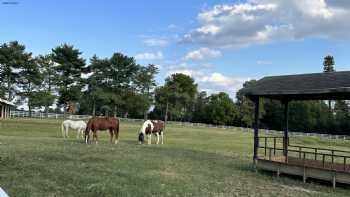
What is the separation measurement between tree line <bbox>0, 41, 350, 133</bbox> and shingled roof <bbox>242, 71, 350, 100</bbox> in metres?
47.8

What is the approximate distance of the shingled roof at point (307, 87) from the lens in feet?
44.8

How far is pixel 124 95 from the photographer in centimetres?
9000

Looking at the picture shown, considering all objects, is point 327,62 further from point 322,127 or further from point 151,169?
point 151,169

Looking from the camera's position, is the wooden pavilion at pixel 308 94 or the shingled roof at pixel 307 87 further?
the shingled roof at pixel 307 87

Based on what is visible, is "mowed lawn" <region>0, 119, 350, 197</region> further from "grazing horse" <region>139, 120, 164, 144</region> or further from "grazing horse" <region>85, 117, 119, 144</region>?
"grazing horse" <region>139, 120, 164, 144</region>

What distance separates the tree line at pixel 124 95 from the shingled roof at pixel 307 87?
4782 cm

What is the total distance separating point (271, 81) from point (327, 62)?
87.0 metres

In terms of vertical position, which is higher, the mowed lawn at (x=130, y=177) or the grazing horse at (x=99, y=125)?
the grazing horse at (x=99, y=125)

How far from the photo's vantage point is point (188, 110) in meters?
113

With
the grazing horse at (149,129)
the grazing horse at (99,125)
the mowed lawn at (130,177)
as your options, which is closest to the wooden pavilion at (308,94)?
the mowed lawn at (130,177)

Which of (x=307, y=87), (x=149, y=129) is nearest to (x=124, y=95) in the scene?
(x=149, y=129)

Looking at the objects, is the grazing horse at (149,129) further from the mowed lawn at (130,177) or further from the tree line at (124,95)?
the tree line at (124,95)

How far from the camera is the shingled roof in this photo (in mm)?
13656

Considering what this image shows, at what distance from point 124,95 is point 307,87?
77.1 m
